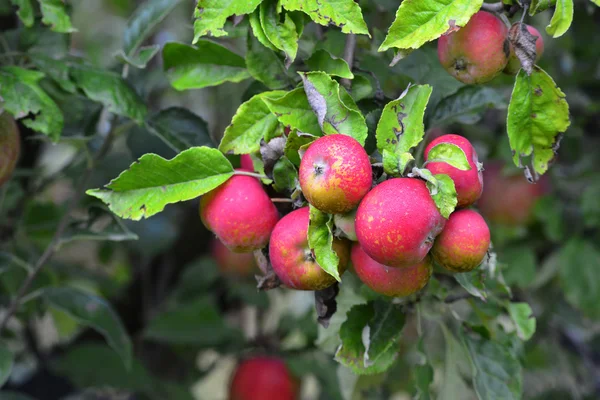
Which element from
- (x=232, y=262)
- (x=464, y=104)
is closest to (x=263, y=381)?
(x=232, y=262)

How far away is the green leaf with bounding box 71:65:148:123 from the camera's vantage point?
872 mm

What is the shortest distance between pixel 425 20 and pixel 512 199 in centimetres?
95

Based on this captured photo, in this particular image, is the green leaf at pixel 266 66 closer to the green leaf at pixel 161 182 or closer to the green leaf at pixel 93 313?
the green leaf at pixel 161 182

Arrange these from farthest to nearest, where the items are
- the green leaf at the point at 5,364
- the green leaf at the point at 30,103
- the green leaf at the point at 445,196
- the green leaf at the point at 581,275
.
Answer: the green leaf at the point at 581,275 < the green leaf at the point at 5,364 < the green leaf at the point at 30,103 < the green leaf at the point at 445,196

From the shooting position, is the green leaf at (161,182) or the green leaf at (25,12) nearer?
the green leaf at (161,182)

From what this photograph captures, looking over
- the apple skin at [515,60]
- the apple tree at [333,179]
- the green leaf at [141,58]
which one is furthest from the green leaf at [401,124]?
the green leaf at [141,58]

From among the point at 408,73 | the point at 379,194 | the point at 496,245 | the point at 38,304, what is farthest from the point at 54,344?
the point at 379,194

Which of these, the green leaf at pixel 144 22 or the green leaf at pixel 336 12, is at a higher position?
the green leaf at pixel 336 12

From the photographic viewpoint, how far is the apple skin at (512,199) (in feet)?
4.99

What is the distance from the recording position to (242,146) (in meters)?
0.72

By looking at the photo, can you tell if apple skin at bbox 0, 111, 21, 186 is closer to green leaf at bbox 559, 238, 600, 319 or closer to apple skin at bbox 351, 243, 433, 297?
apple skin at bbox 351, 243, 433, 297

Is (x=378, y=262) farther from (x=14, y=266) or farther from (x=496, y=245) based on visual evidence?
(x=496, y=245)

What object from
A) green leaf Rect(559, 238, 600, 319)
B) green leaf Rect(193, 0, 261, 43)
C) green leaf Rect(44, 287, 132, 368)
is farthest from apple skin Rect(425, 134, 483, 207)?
green leaf Rect(559, 238, 600, 319)

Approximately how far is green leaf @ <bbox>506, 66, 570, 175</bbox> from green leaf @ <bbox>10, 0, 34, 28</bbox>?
58 centimetres
